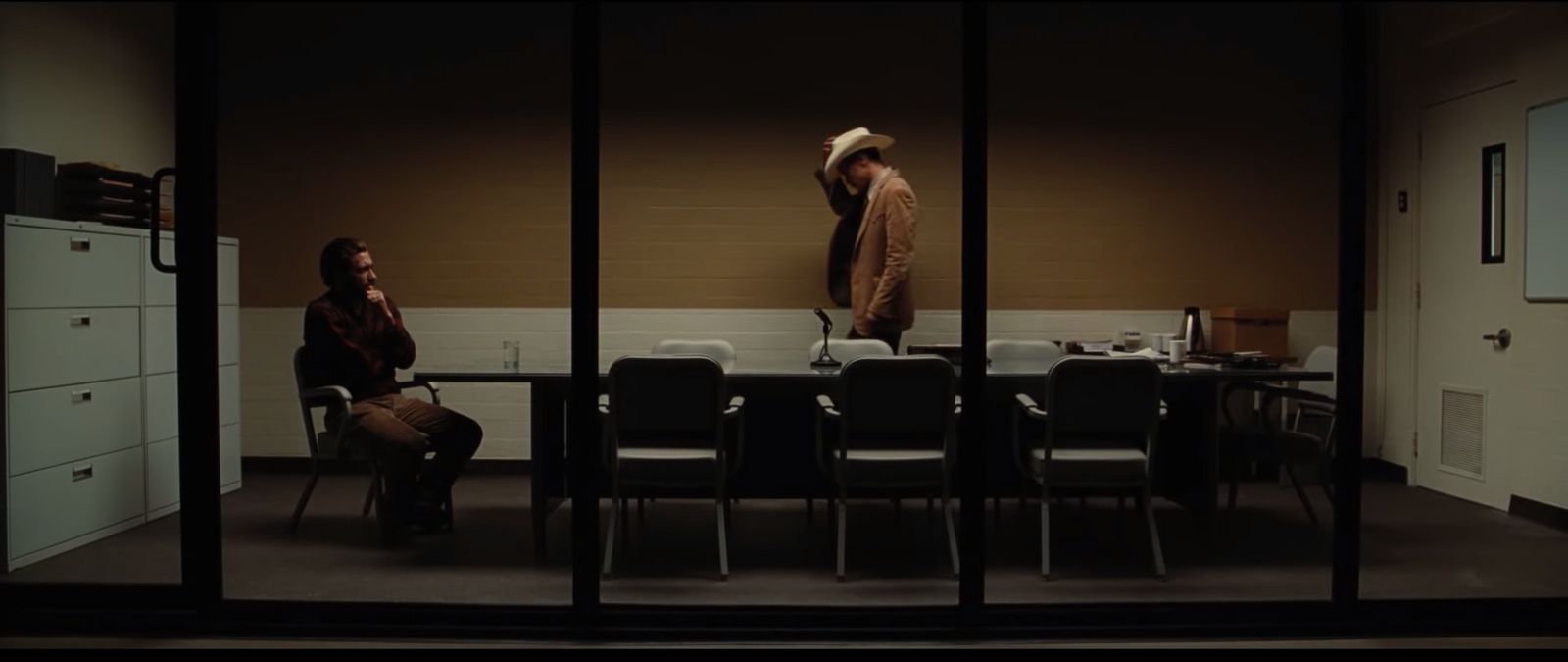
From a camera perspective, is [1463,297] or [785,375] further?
[1463,297]

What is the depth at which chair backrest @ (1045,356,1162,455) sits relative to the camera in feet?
14.0

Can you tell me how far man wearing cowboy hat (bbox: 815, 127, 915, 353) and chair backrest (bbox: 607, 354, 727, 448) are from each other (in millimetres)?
1914

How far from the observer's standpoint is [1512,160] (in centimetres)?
572

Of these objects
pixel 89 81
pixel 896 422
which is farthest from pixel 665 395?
pixel 89 81

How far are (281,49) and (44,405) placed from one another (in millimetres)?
3284

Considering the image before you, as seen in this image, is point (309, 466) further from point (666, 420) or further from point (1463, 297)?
point (1463, 297)

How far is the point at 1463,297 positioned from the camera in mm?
6086

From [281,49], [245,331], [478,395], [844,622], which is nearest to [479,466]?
[478,395]

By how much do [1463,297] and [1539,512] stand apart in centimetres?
124

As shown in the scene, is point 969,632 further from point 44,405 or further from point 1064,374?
point 44,405

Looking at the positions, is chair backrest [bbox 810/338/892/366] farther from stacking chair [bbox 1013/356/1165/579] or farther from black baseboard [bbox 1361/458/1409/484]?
black baseboard [bbox 1361/458/1409/484]

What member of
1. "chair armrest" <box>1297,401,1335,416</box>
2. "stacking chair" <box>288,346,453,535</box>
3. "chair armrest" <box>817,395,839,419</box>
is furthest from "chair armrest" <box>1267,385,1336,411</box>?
"stacking chair" <box>288,346,453,535</box>

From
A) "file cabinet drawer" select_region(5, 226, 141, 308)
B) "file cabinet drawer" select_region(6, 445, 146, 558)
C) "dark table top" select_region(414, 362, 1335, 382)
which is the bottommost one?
"file cabinet drawer" select_region(6, 445, 146, 558)

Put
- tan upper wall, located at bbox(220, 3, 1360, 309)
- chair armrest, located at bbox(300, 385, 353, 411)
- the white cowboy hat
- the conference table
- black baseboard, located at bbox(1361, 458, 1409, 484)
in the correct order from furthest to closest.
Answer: tan upper wall, located at bbox(220, 3, 1360, 309)
black baseboard, located at bbox(1361, 458, 1409, 484)
the white cowboy hat
chair armrest, located at bbox(300, 385, 353, 411)
the conference table
